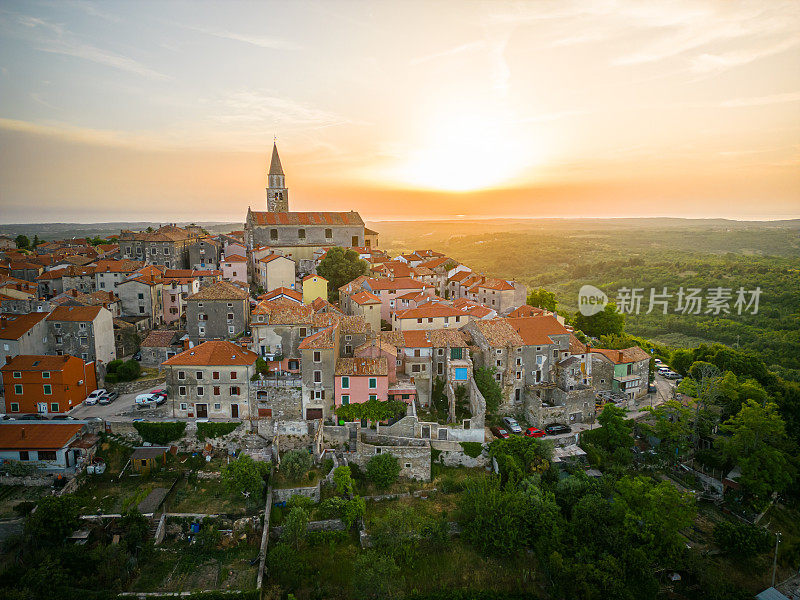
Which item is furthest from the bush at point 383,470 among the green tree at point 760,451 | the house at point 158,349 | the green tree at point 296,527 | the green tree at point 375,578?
the green tree at point 760,451

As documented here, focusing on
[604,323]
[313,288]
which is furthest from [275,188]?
[604,323]

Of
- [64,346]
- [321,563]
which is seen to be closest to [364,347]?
[321,563]

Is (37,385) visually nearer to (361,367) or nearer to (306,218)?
(361,367)

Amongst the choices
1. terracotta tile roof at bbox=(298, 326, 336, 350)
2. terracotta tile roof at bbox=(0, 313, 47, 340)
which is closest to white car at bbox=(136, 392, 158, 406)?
terracotta tile roof at bbox=(298, 326, 336, 350)

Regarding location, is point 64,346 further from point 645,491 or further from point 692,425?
point 692,425

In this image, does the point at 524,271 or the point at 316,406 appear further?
the point at 524,271

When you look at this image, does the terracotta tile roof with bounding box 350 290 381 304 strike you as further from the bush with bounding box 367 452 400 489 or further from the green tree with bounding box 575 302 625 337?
the green tree with bounding box 575 302 625 337
